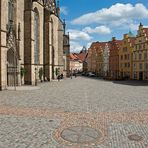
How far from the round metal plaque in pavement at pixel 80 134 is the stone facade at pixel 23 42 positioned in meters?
18.6

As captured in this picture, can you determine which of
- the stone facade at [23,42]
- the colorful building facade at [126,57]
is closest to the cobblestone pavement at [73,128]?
the stone facade at [23,42]

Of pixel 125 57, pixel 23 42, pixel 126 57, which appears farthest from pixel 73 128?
pixel 125 57

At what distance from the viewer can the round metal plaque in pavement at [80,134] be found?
27.6ft

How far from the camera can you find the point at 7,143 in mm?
8039

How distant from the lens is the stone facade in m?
27.7

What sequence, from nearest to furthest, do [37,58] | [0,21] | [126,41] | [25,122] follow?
[25,122] → [0,21] → [37,58] → [126,41]

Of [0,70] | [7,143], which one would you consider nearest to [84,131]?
[7,143]

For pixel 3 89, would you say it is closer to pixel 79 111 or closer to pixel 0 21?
pixel 0 21

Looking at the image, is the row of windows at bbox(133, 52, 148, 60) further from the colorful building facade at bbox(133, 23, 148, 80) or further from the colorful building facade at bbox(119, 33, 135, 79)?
the colorful building facade at bbox(119, 33, 135, 79)

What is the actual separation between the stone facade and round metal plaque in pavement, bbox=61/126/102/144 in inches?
732

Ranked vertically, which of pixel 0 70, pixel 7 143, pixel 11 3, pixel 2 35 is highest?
pixel 11 3

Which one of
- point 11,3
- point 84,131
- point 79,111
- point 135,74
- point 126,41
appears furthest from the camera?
point 126,41

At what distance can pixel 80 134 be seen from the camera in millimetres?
9078

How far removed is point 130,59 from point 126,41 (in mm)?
5002
